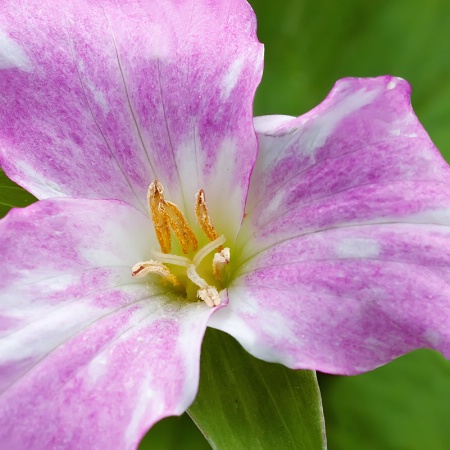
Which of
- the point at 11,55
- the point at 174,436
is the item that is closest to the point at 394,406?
the point at 174,436

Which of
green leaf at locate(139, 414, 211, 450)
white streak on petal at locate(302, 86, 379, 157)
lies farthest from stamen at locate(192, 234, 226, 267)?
green leaf at locate(139, 414, 211, 450)

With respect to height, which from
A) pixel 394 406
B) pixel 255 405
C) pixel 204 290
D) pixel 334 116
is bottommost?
pixel 394 406

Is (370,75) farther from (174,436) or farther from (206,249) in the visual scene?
(174,436)

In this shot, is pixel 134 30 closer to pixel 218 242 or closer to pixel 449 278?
pixel 218 242

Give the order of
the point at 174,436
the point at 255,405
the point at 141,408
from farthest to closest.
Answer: the point at 174,436, the point at 255,405, the point at 141,408

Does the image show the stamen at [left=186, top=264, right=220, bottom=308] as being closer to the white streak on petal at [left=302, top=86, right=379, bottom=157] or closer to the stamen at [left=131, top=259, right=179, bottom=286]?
the stamen at [left=131, top=259, right=179, bottom=286]
